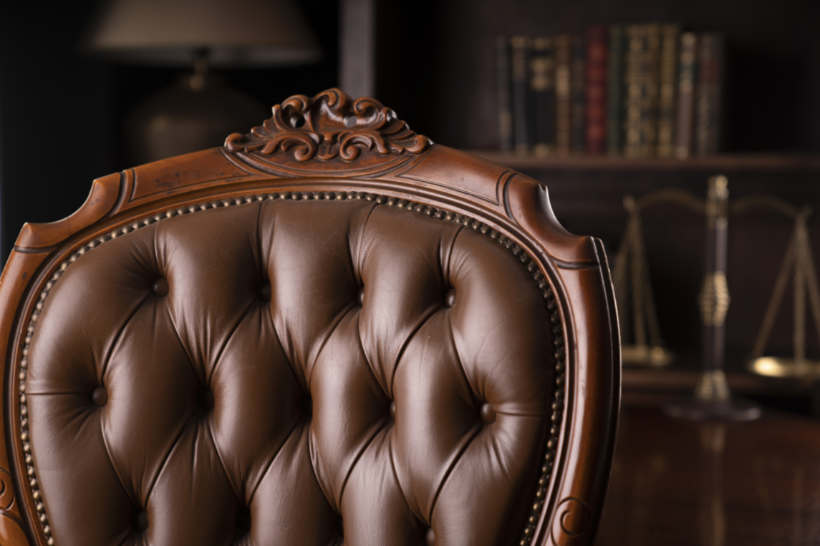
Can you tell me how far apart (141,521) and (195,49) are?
117 centimetres

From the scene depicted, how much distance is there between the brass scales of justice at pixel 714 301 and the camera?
1540 millimetres

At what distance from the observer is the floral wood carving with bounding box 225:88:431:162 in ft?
2.39

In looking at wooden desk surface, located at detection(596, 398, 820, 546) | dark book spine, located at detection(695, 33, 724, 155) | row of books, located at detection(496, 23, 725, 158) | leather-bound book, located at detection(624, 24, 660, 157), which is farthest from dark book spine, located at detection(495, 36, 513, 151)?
wooden desk surface, located at detection(596, 398, 820, 546)

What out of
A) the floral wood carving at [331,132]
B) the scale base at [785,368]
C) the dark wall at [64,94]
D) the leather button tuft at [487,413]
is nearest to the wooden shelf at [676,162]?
the scale base at [785,368]

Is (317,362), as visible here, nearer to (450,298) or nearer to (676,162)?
(450,298)

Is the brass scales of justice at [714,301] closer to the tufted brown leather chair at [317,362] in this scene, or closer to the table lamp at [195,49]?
the table lamp at [195,49]

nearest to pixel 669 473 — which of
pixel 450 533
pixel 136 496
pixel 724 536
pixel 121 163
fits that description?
pixel 724 536

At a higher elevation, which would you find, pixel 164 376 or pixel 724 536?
pixel 164 376

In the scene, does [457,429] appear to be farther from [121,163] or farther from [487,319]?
[121,163]

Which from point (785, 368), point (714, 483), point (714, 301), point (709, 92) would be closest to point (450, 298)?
point (714, 483)

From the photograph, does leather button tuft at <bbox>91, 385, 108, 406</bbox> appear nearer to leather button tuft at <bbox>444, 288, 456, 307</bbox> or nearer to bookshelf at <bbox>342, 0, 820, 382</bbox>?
leather button tuft at <bbox>444, 288, 456, 307</bbox>

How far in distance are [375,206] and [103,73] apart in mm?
1295

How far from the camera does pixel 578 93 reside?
164 cm

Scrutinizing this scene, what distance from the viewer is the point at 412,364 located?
675 mm
